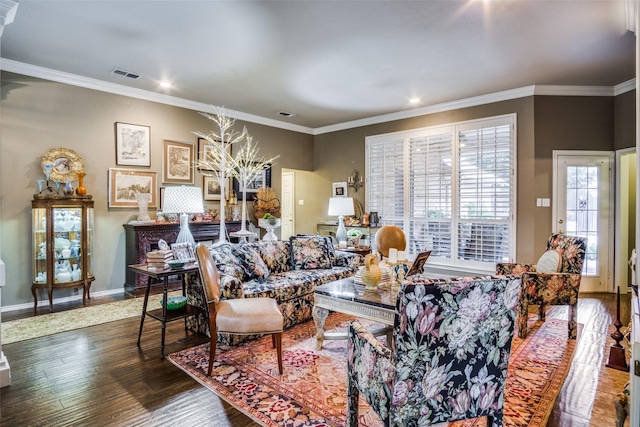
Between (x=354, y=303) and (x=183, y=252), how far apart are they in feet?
5.67

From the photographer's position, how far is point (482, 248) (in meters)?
5.43

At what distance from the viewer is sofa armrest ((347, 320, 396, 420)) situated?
1.49 meters

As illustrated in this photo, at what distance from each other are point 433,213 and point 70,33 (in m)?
5.35

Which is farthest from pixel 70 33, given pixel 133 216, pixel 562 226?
pixel 562 226

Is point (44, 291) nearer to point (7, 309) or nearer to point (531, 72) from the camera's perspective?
point (7, 309)

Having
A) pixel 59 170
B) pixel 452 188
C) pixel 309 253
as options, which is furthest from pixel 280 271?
pixel 452 188

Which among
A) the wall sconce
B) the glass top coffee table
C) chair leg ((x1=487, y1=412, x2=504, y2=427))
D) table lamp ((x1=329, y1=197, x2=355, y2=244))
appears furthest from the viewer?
the wall sconce

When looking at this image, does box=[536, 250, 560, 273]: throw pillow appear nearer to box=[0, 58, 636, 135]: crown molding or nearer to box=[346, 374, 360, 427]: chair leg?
box=[0, 58, 636, 135]: crown molding

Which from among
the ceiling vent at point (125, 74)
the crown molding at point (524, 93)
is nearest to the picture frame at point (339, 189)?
the crown molding at point (524, 93)

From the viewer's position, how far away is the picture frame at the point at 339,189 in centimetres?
721

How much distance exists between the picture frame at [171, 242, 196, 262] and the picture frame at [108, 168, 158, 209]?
219 cm

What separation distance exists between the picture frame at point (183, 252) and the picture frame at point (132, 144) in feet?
7.87

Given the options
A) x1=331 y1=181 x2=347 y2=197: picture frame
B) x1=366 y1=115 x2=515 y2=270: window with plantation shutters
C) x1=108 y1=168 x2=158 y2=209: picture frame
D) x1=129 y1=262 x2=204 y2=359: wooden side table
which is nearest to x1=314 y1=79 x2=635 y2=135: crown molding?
x1=366 y1=115 x2=515 y2=270: window with plantation shutters

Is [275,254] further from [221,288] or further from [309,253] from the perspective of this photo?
[221,288]
